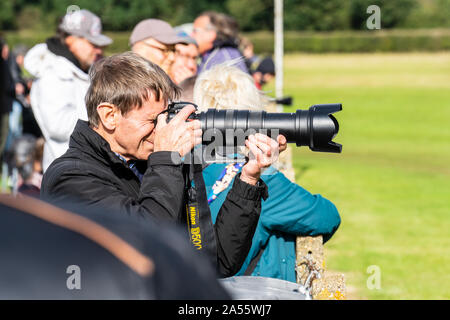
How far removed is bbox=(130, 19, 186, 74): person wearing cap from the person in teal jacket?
1637mm

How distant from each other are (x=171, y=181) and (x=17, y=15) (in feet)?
304

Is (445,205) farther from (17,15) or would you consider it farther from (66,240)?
(17,15)

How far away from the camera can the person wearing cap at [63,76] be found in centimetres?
523

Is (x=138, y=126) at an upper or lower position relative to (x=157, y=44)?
lower

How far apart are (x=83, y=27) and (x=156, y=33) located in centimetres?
91

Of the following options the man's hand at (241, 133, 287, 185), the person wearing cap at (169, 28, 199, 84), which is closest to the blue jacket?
the man's hand at (241, 133, 287, 185)

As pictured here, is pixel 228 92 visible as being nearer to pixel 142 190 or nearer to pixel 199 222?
pixel 199 222

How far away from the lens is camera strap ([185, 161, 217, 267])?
2.76 meters

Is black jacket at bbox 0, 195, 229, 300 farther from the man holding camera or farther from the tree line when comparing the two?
the tree line

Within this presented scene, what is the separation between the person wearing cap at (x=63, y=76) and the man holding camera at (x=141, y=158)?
217 cm

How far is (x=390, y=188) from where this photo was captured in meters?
12.0

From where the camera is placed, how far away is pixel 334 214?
350cm

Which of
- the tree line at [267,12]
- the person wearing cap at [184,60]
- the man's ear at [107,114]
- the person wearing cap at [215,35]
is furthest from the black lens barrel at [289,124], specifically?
the tree line at [267,12]
